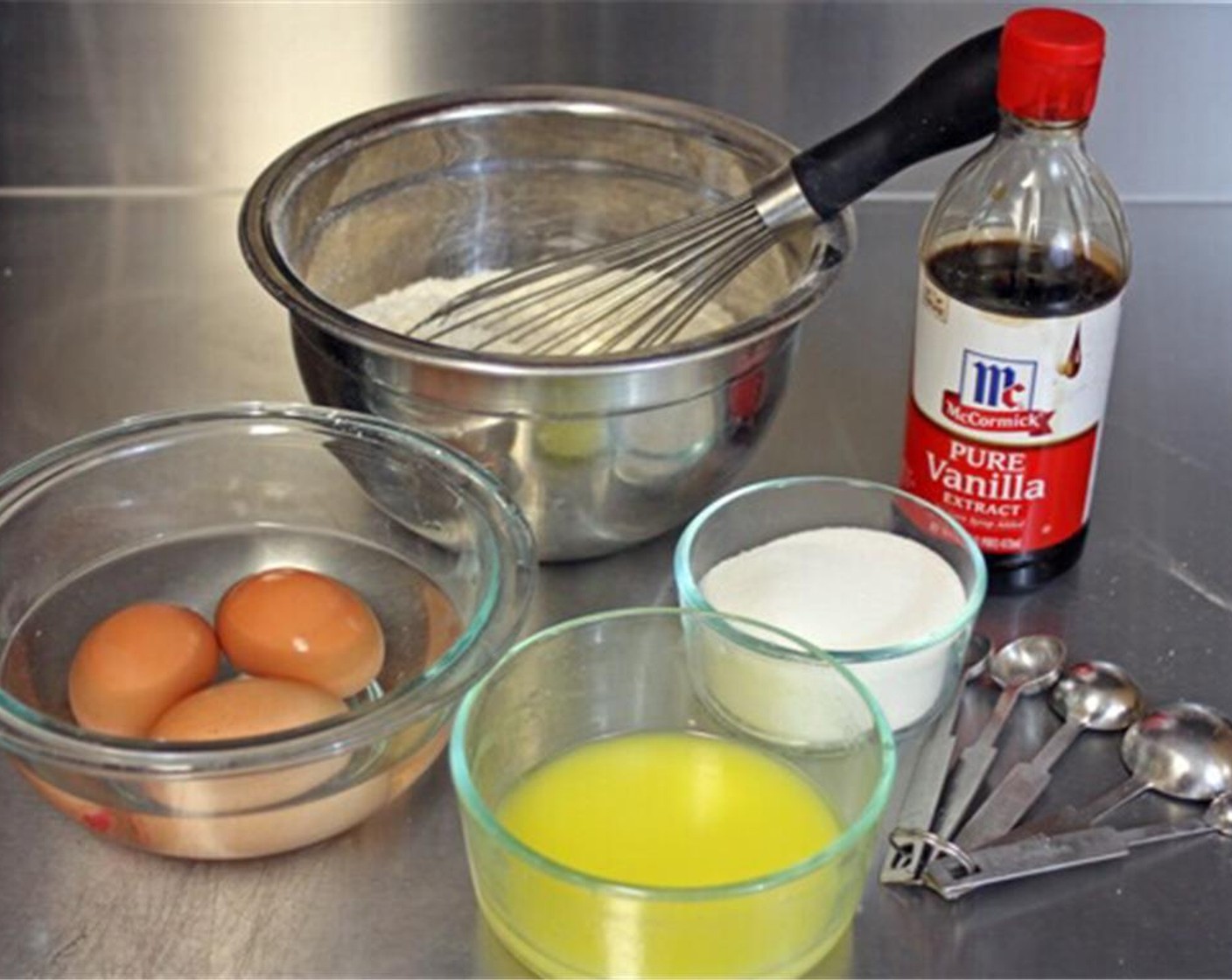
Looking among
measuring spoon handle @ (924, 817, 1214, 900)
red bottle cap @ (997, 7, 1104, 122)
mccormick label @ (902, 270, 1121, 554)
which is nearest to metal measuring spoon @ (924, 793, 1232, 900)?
measuring spoon handle @ (924, 817, 1214, 900)

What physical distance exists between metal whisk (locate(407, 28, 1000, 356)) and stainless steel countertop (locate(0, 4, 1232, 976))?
94 mm

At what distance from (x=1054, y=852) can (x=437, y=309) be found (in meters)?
0.35

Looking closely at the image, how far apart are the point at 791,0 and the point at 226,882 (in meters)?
0.56

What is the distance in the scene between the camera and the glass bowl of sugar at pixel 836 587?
0.68 metres

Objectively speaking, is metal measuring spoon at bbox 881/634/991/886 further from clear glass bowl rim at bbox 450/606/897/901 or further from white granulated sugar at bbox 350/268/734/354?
white granulated sugar at bbox 350/268/734/354

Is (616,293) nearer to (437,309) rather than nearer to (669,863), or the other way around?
(437,309)

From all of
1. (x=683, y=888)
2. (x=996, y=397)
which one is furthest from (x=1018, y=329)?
(x=683, y=888)

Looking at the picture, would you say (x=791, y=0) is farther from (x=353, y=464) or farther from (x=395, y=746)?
(x=395, y=746)

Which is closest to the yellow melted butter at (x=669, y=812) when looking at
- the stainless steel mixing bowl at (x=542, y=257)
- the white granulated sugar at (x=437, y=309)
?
the stainless steel mixing bowl at (x=542, y=257)

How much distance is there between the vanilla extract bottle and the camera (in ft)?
2.32

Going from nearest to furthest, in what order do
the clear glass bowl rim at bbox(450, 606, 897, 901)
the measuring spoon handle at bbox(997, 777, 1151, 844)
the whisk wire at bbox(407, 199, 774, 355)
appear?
the clear glass bowl rim at bbox(450, 606, 897, 901)
the measuring spoon handle at bbox(997, 777, 1151, 844)
the whisk wire at bbox(407, 199, 774, 355)

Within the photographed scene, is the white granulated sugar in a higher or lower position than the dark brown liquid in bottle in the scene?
lower

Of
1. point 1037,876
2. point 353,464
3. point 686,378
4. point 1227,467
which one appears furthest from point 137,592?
point 1227,467

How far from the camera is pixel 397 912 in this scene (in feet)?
2.15
